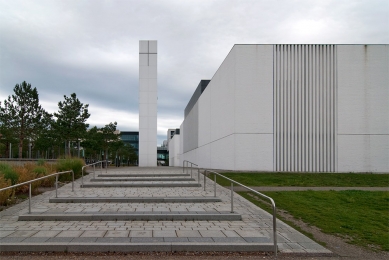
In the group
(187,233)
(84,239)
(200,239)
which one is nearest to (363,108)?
(187,233)

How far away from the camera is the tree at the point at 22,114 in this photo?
34219mm

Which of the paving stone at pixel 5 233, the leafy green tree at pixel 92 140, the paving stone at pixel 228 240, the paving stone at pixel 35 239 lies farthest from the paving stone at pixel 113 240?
the leafy green tree at pixel 92 140

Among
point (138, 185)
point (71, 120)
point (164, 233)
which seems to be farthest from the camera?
point (71, 120)

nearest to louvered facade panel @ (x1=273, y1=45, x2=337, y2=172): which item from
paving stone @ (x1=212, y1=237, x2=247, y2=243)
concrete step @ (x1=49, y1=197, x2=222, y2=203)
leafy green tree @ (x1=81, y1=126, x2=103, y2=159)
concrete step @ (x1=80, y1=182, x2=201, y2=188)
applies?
concrete step @ (x1=80, y1=182, x2=201, y2=188)

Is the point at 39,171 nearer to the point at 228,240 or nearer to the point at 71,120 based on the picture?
the point at 228,240

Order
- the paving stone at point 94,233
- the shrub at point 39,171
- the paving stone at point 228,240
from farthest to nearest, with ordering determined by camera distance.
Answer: the shrub at point 39,171 → the paving stone at point 94,233 → the paving stone at point 228,240

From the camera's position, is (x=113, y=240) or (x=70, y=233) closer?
(x=113, y=240)

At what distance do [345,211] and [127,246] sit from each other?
681 cm

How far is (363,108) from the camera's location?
23078 mm

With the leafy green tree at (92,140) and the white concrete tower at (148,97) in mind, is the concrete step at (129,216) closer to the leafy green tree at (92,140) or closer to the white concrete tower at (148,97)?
the white concrete tower at (148,97)

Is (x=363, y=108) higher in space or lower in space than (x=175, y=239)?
higher

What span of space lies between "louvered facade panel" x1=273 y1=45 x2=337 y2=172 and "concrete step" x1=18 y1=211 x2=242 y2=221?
15.1 meters

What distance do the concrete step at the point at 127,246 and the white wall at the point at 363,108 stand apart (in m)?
19.0

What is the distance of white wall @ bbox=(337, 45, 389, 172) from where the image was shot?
23094mm
